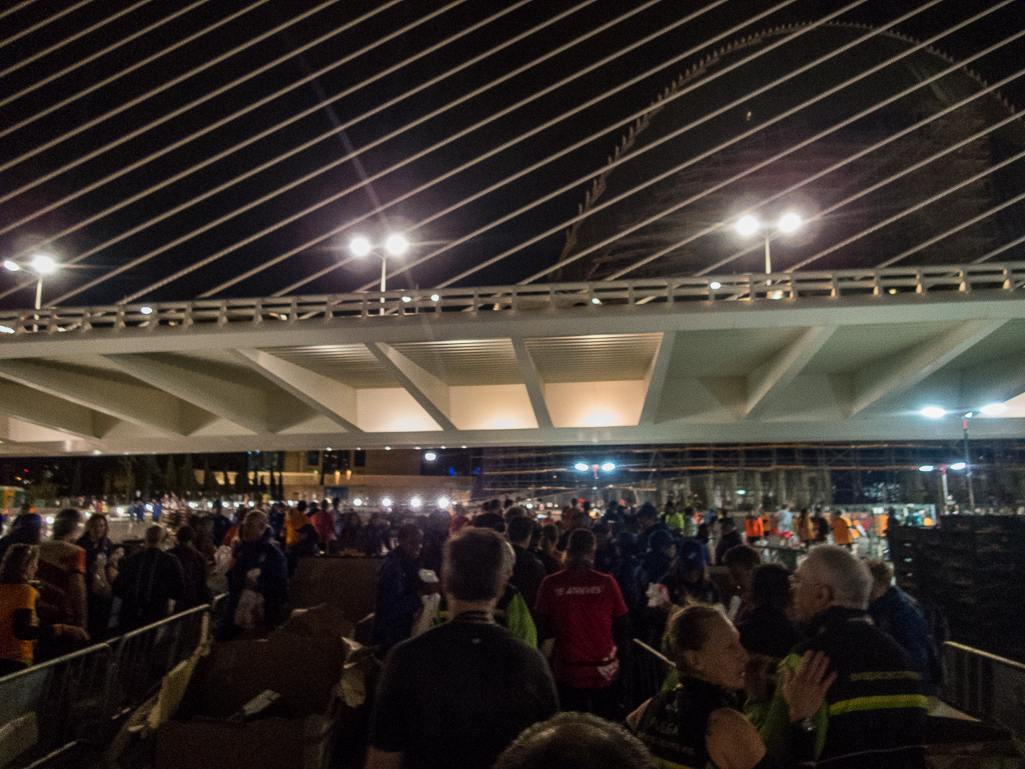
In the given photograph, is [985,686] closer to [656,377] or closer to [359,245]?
[656,377]

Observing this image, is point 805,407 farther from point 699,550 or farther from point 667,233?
point 667,233

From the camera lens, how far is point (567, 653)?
4582 mm

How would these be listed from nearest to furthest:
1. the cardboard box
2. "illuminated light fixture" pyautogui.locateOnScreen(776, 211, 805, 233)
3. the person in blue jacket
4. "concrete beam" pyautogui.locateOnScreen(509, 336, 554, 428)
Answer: the cardboard box, the person in blue jacket, "illuminated light fixture" pyautogui.locateOnScreen(776, 211, 805, 233), "concrete beam" pyautogui.locateOnScreen(509, 336, 554, 428)

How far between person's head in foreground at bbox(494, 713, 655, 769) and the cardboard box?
118 inches

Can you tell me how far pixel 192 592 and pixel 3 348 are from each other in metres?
12.3

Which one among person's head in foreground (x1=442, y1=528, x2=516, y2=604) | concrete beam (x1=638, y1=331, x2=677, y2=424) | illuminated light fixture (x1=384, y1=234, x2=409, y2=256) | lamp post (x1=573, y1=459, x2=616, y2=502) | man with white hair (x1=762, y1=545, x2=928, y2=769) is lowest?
man with white hair (x1=762, y1=545, x2=928, y2=769)

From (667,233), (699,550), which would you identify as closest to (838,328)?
(699,550)

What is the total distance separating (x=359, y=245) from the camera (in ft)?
55.3

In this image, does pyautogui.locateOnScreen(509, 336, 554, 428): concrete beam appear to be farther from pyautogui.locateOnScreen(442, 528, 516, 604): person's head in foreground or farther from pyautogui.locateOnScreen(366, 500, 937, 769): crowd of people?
pyautogui.locateOnScreen(442, 528, 516, 604): person's head in foreground

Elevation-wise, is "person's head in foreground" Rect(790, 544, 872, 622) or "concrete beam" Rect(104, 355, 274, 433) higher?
"concrete beam" Rect(104, 355, 274, 433)

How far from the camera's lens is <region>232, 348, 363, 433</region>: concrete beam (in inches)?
656

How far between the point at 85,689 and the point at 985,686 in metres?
7.73

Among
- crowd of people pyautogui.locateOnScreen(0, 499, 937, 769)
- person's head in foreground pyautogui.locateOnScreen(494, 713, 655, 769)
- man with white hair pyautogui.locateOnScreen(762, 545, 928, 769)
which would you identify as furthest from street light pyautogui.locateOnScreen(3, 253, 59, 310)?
person's head in foreground pyautogui.locateOnScreen(494, 713, 655, 769)

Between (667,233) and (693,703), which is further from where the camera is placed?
(667,233)
